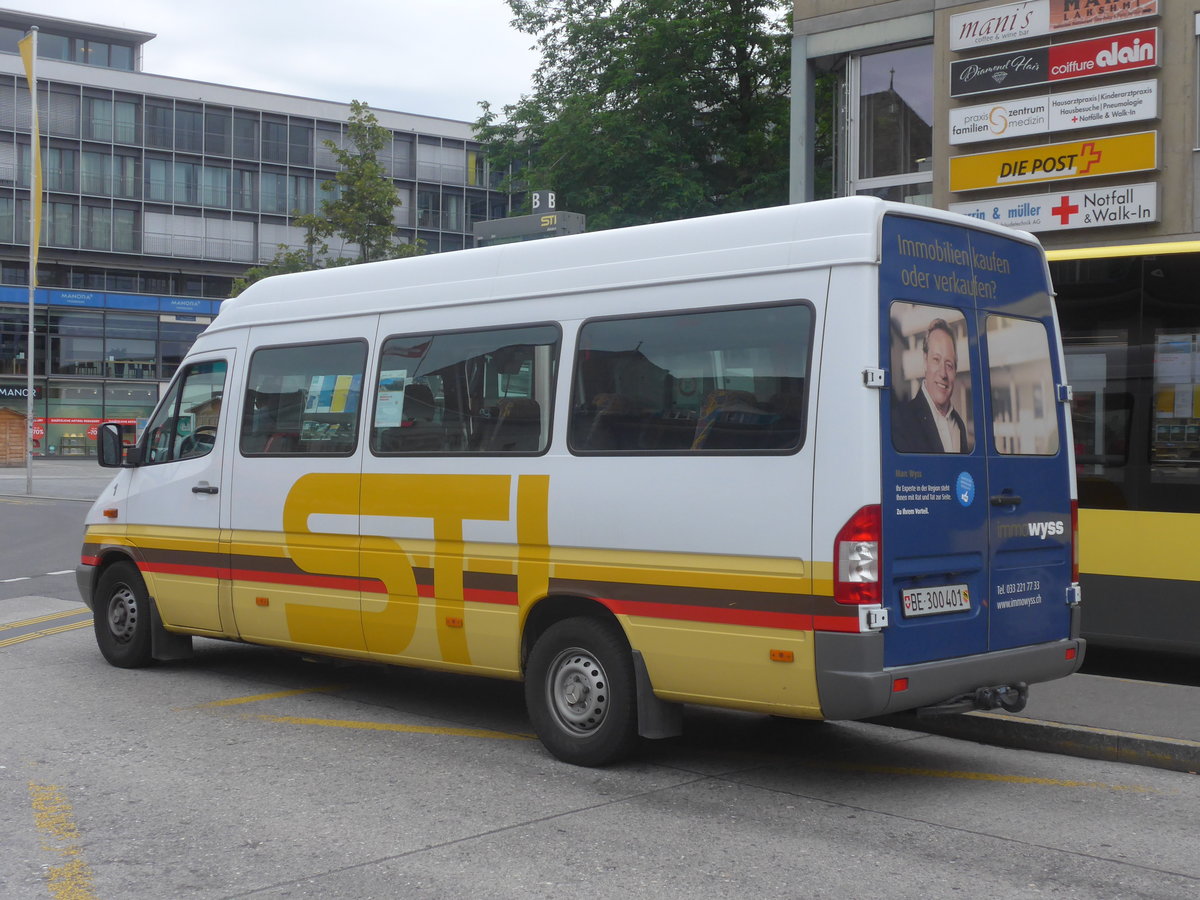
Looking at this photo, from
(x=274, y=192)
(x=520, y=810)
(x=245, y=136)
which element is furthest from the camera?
(x=274, y=192)

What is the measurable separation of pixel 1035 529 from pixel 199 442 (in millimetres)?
5490

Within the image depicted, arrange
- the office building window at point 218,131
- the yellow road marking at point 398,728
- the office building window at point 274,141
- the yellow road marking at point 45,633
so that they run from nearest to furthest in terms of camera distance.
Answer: the yellow road marking at point 398,728 → the yellow road marking at point 45,633 → the office building window at point 218,131 → the office building window at point 274,141

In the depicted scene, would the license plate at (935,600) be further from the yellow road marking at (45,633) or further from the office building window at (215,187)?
the office building window at (215,187)

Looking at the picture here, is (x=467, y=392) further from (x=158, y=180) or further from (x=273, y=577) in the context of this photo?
(x=158, y=180)

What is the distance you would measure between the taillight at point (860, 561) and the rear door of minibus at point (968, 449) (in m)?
0.06

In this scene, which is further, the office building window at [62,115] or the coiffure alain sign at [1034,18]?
the office building window at [62,115]

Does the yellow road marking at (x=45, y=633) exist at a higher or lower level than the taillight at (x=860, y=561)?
lower

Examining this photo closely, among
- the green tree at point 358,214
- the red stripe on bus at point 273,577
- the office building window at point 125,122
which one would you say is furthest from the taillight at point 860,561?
the office building window at point 125,122

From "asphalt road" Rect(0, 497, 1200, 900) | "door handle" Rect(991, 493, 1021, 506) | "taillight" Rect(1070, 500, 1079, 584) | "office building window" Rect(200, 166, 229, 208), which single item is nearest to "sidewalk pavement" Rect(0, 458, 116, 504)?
"office building window" Rect(200, 166, 229, 208)

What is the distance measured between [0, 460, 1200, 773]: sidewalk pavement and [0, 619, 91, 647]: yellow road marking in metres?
7.12

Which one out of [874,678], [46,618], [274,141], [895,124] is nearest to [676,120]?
[895,124]

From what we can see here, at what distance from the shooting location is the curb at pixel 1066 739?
6.91m

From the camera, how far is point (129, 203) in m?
61.7

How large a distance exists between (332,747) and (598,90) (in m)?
26.8
